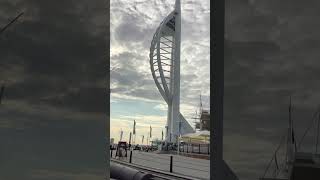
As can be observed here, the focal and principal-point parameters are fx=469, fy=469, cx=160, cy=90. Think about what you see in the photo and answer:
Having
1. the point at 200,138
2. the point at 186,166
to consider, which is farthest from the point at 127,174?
the point at 200,138

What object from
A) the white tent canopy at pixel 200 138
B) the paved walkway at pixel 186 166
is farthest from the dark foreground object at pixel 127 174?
the white tent canopy at pixel 200 138

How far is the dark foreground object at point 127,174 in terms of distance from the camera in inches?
498

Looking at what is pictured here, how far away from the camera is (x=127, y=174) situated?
13.8 meters

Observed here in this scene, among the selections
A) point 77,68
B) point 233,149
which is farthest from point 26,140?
point 233,149

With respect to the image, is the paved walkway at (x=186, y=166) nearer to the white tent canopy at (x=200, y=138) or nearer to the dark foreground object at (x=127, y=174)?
the dark foreground object at (x=127, y=174)

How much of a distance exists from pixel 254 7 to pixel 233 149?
2.90 m

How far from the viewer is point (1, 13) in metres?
6.80

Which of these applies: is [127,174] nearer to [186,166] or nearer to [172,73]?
[186,166]

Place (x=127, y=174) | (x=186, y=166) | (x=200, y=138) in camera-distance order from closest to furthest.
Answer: (x=127, y=174)
(x=186, y=166)
(x=200, y=138)

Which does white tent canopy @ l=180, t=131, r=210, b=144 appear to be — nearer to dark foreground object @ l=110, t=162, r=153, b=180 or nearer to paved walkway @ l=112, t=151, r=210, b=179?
paved walkway @ l=112, t=151, r=210, b=179

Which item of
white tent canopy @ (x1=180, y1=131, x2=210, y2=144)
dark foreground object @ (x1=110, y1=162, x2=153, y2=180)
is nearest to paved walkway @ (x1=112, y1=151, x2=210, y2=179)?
dark foreground object @ (x1=110, y1=162, x2=153, y2=180)

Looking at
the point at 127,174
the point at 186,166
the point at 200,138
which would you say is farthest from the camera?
the point at 200,138

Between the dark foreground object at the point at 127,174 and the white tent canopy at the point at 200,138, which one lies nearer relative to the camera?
the dark foreground object at the point at 127,174

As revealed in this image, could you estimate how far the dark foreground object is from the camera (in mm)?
12656
